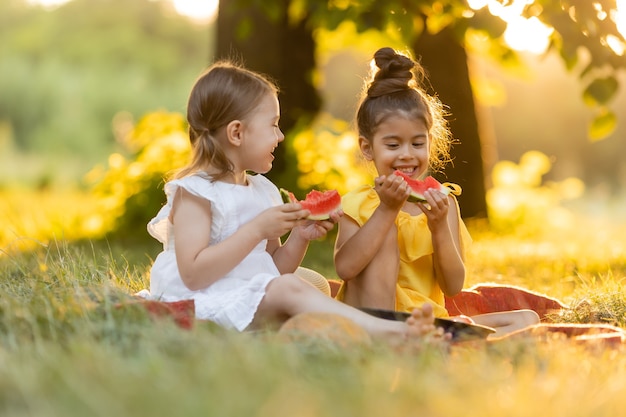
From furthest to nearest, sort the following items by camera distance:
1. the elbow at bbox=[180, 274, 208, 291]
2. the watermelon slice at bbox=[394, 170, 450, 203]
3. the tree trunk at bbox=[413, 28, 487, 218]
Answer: the tree trunk at bbox=[413, 28, 487, 218]
the watermelon slice at bbox=[394, 170, 450, 203]
the elbow at bbox=[180, 274, 208, 291]

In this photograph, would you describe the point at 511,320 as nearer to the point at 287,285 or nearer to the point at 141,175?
the point at 287,285

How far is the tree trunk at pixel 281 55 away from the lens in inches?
349

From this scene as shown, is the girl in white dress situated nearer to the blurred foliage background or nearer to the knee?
the knee

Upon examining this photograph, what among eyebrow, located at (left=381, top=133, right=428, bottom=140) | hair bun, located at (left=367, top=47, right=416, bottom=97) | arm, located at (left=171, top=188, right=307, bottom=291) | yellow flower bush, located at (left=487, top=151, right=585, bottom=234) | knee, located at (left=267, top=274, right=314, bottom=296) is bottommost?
yellow flower bush, located at (left=487, top=151, right=585, bottom=234)

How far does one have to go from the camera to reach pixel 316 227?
3848mm

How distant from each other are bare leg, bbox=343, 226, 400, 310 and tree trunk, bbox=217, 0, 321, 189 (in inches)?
185

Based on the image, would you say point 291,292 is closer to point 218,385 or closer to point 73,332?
point 73,332

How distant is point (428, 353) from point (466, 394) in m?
0.48

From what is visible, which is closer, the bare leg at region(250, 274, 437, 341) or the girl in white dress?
the bare leg at region(250, 274, 437, 341)

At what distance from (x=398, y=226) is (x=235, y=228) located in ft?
2.69

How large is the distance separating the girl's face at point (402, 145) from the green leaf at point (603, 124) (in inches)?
96.2

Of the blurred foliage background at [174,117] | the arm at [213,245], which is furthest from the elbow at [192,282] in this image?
the blurred foliage background at [174,117]

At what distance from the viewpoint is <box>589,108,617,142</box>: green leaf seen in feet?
19.8

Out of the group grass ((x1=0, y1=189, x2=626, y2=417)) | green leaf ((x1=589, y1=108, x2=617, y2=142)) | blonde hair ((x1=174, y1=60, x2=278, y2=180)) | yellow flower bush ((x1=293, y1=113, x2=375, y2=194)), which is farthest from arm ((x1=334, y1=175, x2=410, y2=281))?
yellow flower bush ((x1=293, y1=113, x2=375, y2=194))
